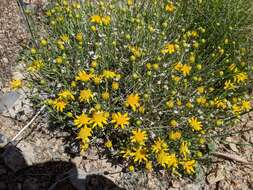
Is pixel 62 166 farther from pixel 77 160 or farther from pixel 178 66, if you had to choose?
pixel 178 66

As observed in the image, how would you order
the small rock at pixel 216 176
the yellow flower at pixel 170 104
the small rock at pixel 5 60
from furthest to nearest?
the small rock at pixel 5 60 → the small rock at pixel 216 176 → the yellow flower at pixel 170 104

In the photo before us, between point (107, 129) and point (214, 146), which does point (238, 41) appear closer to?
point (214, 146)

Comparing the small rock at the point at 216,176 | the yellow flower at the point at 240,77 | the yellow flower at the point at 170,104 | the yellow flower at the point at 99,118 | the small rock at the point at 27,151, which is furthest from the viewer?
the yellow flower at the point at 240,77

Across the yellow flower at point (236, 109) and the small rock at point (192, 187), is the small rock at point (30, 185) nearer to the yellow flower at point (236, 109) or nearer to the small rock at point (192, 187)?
the small rock at point (192, 187)

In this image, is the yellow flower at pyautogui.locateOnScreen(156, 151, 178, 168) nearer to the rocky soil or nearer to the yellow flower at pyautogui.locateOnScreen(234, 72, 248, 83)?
the rocky soil

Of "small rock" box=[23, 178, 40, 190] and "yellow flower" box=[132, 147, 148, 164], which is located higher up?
"yellow flower" box=[132, 147, 148, 164]

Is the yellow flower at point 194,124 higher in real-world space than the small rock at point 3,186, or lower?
higher

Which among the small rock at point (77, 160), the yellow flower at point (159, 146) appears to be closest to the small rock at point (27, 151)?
the small rock at point (77, 160)

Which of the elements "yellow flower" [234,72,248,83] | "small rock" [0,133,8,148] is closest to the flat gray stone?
"small rock" [0,133,8,148]

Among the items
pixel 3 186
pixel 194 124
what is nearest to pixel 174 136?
pixel 194 124
